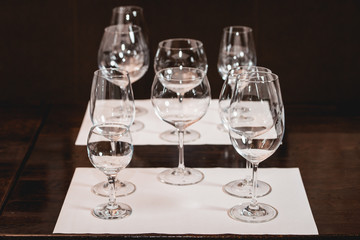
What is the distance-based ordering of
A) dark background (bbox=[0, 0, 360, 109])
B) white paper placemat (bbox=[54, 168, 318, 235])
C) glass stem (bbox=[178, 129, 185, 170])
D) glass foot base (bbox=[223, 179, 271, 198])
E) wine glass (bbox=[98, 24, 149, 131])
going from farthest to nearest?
1. dark background (bbox=[0, 0, 360, 109])
2. wine glass (bbox=[98, 24, 149, 131])
3. glass stem (bbox=[178, 129, 185, 170])
4. glass foot base (bbox=[223, 179, 271, 198])
5. white paper placemat (bbox=[54, 168, 318, 235])

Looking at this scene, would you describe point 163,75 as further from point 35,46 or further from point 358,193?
point 35,46

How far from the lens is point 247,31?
1.70 metres

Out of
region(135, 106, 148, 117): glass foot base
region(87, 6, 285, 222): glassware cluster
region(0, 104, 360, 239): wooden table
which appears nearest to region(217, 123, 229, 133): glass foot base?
region(87, 6, 285, 222): glassware cluster

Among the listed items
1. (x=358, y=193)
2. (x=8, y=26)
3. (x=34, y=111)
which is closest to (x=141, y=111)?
(x=34, y=111)

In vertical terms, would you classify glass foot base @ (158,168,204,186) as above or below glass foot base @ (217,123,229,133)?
above

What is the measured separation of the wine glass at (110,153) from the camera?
1.18m

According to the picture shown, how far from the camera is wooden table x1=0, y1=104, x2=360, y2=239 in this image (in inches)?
46.0

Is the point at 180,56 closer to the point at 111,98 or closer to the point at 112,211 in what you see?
the point at 111,98

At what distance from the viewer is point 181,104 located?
1.38 m

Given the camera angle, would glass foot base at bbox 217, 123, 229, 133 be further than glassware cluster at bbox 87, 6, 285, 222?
Yes

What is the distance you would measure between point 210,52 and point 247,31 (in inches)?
36.1

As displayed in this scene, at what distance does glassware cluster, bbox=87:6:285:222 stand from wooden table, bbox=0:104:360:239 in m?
0.08

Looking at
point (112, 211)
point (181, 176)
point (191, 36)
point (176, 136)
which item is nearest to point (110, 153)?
point (112, 211)

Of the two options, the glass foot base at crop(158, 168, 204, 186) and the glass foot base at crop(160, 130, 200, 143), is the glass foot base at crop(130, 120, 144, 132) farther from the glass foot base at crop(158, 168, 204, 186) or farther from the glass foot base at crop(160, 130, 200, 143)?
the glass foot base at crop(158, 168, 204, 186)
